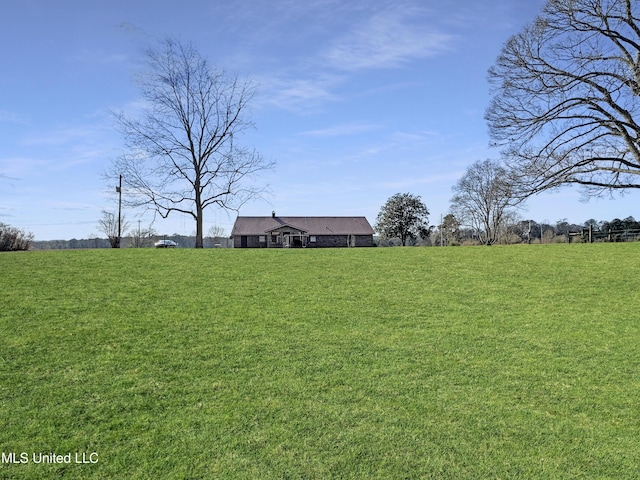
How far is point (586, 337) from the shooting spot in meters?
7.83

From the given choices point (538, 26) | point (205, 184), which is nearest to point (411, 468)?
point (538, 26)

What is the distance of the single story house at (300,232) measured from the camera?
53344 millimetres

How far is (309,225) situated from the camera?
183 feet

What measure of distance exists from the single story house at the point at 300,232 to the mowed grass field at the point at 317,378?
137 ft

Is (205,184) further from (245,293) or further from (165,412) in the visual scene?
(165,412)

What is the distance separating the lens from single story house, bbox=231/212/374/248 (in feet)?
175

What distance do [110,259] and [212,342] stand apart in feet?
31.1

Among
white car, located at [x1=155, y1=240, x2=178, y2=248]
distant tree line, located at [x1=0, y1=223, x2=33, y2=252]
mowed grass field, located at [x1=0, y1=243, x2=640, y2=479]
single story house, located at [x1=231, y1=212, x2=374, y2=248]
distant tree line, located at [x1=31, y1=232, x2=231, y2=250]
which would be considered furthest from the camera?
single story house, located at [x1=231, y1=212, x2=374, y2=248]

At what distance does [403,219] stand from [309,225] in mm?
11685

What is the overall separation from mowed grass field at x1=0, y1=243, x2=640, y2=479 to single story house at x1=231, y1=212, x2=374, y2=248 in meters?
41.7

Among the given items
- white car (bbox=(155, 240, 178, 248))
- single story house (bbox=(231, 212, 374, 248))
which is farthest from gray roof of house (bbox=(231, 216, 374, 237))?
white car (bbox=(155, 240, 178, 248))

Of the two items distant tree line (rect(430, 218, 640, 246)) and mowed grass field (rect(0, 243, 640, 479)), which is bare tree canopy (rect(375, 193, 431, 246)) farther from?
mowed grass field (rect(0, 243, 640, 479))

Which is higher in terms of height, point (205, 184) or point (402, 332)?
point (205, 184)

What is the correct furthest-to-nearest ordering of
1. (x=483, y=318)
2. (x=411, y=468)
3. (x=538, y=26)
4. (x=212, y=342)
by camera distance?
(x=538, y=26) < (x=483, y=318) < (x=212, y=342) < (x=411, y=468)
